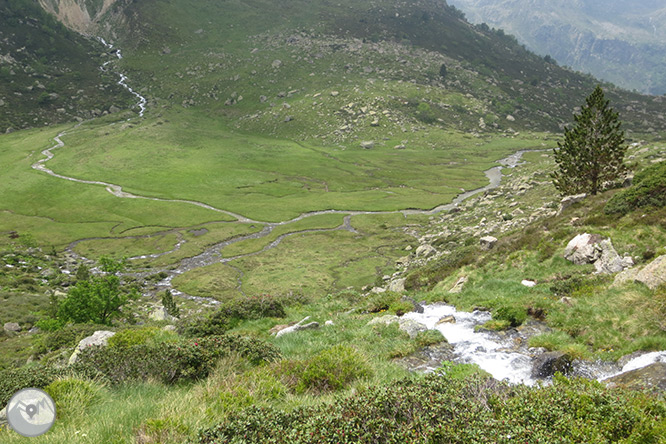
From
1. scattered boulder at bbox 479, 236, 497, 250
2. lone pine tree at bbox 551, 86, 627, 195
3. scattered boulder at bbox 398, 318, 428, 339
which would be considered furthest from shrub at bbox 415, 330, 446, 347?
lone pine tree at bbox 551, 86, 627, 195

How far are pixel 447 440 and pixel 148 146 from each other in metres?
177

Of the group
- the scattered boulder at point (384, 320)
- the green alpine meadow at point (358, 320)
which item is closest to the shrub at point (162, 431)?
the green alpine meadow at point (358, 320)

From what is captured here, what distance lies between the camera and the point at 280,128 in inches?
7761

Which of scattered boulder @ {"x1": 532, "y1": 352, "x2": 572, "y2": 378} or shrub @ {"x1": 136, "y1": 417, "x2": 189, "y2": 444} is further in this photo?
scattered boulder @ {"x1": 532, "y1": 352, "x2": 572, "y2": 378}

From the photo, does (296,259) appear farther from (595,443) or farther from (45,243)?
(595,443)

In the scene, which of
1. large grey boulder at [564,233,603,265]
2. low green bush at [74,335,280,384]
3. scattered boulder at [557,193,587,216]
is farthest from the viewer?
scattered boulder at [557,193,587,216]

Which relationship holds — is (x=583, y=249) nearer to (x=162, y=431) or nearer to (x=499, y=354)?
(x=499, y=354)

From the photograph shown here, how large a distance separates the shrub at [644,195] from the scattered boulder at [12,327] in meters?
54.4

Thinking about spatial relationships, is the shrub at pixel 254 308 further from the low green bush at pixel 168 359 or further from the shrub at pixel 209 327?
the low green bush at pixel 168 359

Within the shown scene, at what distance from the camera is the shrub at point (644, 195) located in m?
23.8

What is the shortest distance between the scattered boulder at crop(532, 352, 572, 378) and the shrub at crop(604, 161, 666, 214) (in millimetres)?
18940

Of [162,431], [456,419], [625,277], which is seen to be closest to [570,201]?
[625,277]

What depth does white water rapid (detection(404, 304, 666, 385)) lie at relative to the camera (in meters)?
10.9

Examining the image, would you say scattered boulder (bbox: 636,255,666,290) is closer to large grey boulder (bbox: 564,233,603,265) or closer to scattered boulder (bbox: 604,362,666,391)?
large grey boulder (bbox: 564,233,603,265)
